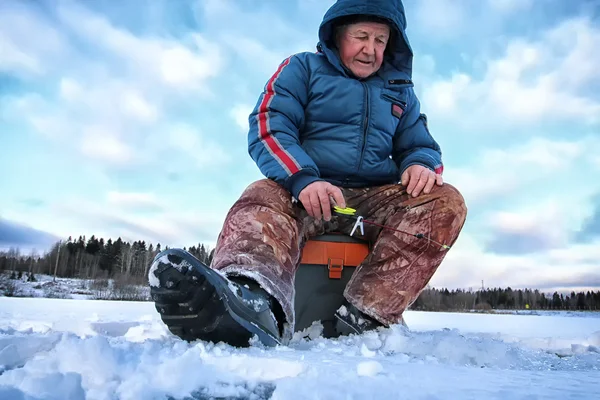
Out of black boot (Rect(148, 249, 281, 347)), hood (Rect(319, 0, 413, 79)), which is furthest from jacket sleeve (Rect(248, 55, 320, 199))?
black boot (Rect(148, 249, 281, 347))

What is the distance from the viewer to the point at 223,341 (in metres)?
1.15

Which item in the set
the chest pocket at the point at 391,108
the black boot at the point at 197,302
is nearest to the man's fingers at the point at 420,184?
the chest pocket at the point at 391,108

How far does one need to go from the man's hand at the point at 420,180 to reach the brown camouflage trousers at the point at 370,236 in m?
0.02

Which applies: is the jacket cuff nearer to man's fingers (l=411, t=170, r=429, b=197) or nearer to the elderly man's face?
man's fingers (l=411, t=170, r=429, b=197)

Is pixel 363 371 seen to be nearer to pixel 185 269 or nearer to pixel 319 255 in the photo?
pixel 185 269

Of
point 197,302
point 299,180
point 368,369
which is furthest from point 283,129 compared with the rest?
point 368,369

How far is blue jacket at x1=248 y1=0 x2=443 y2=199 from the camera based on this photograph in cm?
187

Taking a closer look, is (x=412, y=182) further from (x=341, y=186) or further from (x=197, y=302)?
(x=197, y=302)

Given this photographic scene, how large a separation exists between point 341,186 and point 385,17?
0.77m

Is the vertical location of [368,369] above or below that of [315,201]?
below

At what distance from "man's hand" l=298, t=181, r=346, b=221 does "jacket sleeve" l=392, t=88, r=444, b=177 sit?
0.64 meters

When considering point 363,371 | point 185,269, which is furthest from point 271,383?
point 185,269

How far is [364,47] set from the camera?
79.2 inches

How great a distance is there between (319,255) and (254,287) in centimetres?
64
